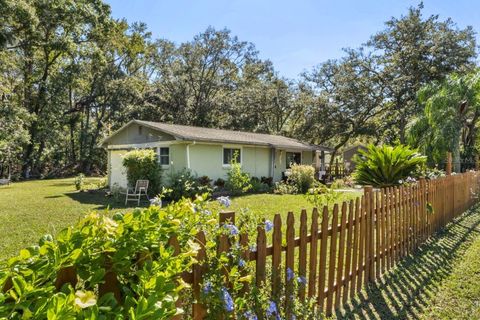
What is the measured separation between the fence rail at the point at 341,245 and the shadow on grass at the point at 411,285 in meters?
0.12

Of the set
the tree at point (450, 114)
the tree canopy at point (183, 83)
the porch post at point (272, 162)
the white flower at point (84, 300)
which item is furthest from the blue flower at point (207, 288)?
the tree canopy at point (183, 83)

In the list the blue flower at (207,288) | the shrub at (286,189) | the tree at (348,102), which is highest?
the tree at (348,102)

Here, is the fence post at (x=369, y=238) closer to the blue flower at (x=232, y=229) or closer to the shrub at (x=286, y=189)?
the blue flower at (x=232, y=229)

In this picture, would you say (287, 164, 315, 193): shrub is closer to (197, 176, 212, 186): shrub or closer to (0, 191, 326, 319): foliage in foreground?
(197, 176, 212, 186): shrub

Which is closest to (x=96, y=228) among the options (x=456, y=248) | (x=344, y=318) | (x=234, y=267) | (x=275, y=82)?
(x=234, y=267)

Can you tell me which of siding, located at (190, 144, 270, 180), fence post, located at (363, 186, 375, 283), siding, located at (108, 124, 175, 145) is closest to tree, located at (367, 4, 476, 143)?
siding, located at (190, 144, 270, 180)

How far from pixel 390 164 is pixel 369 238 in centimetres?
327

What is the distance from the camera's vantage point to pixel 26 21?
19.3m

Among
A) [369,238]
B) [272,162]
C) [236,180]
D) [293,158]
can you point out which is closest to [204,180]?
[236,180]

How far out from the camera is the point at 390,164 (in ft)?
23.2

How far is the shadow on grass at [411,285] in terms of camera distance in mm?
3678

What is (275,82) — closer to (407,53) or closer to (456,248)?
(407,53)

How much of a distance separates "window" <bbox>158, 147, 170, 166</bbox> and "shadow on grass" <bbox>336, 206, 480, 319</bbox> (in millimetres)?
12218

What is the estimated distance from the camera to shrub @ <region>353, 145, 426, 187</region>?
7.04 meters
